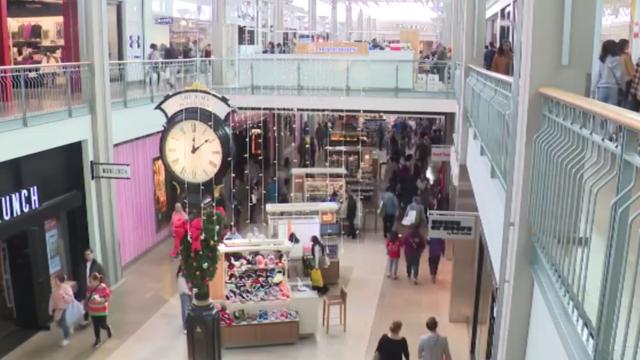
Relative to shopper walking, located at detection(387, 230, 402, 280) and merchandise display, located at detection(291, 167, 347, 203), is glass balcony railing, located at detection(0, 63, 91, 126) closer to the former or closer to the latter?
shopper walking, located at detection(387, 230, 402, 280)

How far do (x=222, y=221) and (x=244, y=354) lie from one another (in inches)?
137

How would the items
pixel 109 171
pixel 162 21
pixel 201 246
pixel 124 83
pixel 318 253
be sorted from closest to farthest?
pixel 201 246, pixel 109 171, pixel 318 253, pixel 124 83, pixel 162 21

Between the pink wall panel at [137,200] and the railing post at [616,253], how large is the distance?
12.2 m

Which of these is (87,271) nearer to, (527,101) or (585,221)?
(527,101)

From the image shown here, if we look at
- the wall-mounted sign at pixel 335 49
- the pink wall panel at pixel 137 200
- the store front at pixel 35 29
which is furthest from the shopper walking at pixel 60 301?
the wall-mounted sign at pixel 335 49

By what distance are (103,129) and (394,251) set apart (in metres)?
6.19

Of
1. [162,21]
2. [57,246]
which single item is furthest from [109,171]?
[162,21]

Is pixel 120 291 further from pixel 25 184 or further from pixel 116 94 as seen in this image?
pixel 116 94

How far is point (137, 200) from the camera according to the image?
47.9 feet

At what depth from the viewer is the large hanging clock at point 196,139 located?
695 cm

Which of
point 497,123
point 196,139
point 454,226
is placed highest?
point 497,123

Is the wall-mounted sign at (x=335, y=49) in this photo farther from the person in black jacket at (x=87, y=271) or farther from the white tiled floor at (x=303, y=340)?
the person in black jacket at (x=87, y=271)

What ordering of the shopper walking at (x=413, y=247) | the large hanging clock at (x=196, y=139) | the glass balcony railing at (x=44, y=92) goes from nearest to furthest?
1. the large hanging clock at (x=196, y=139)
2. the glass balcony railing at (x=44, y=92)
3. the shopper walking at (x=413, y=247)


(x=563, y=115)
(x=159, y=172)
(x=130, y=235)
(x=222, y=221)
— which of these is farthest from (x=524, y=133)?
(x=159, y=172)
